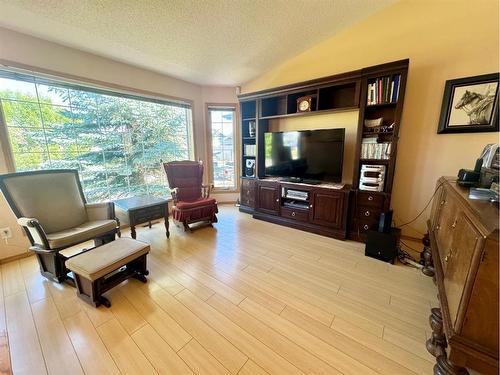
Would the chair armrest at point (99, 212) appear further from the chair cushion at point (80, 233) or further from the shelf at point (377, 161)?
the shelf at point (377, 161)

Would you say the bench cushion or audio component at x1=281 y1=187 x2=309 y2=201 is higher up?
audio component at x1=281 y1=187 x2=309 y2=201

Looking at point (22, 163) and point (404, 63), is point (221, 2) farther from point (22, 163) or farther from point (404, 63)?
point (22, 163)

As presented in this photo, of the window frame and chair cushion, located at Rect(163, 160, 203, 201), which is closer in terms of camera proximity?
chair cushion, located at Rect(163, 160, 203, 201)

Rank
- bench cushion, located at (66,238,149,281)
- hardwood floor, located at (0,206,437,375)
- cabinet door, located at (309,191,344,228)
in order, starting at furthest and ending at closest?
cabinet door, located at (309,191,344,228) → bench cushion, located at (66,238,149,281) → hardwood floor, located at (0,206,437,375)

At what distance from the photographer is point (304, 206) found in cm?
306

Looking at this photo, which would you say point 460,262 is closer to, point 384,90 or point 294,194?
point 384,90

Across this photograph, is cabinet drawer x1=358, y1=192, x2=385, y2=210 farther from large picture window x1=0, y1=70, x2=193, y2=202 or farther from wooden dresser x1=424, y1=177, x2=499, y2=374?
large picture window x1=0, y1=70, x2=193, y2=202

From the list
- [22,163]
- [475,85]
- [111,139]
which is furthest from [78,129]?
[475,85]

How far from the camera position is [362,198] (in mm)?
2561

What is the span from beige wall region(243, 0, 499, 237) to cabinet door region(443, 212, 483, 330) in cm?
158

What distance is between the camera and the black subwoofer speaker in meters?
2.18

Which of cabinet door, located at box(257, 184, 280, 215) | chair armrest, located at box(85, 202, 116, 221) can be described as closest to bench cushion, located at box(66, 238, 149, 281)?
chair armrest, located at box(85, 202, 116, 221)

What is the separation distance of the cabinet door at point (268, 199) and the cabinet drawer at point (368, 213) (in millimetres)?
1185

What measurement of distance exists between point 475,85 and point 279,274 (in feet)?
9.29
